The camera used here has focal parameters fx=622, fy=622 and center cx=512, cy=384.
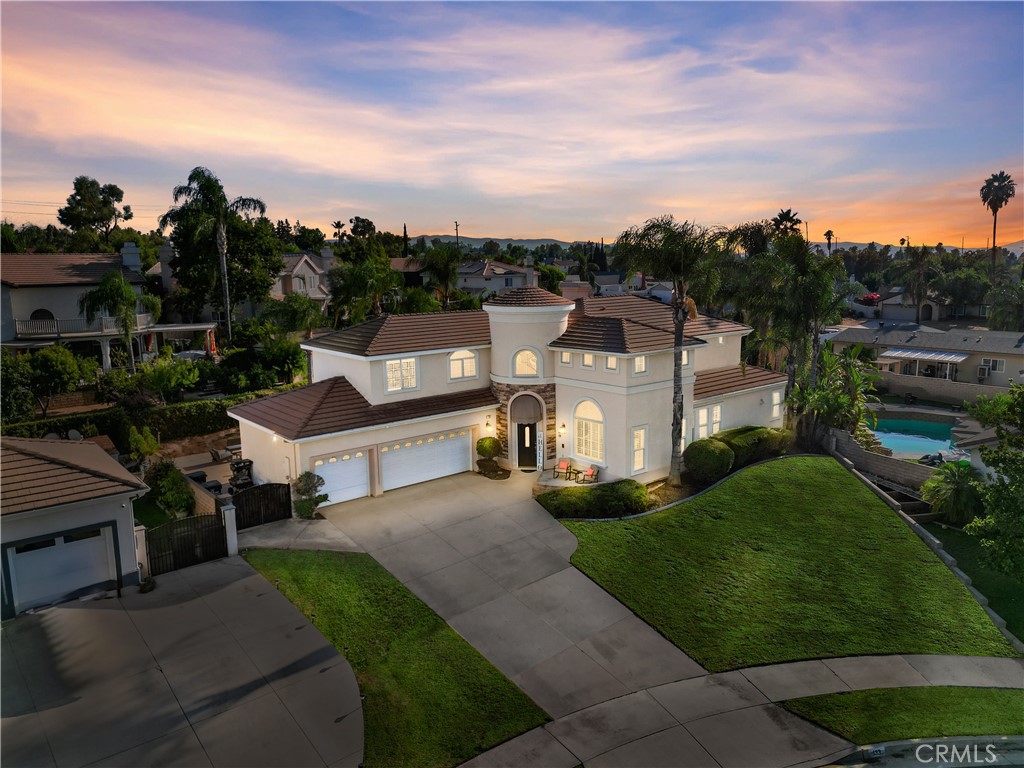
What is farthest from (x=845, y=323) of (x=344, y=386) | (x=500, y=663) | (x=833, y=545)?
(x=500, y=663)

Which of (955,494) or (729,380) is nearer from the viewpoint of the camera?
(955,494)

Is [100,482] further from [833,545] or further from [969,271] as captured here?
[969,271]

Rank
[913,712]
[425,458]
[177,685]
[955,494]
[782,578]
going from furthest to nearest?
[425,458] < [955,494] < [782,578] < [913,712] < [177,685]

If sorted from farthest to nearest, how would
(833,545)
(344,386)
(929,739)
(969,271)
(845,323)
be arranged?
(845,323)
(969,271)
(344,386)
(833,545)
(929,739)

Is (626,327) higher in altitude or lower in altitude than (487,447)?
higher

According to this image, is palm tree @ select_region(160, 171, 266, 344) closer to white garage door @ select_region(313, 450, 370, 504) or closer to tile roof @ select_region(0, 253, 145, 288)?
tile roof @ select_region(0, 253, 145, 288)

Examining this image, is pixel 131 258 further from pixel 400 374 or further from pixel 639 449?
pixel 639 449

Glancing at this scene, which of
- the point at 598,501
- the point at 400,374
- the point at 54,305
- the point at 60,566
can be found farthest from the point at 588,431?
the point at 54,305

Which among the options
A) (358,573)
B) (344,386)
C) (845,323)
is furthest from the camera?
(845,323)
